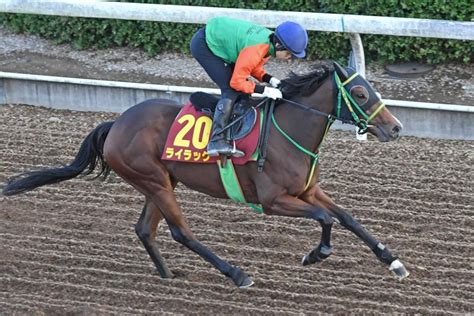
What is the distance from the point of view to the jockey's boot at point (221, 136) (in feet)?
21.3

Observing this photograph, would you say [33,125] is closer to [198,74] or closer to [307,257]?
[198,74]

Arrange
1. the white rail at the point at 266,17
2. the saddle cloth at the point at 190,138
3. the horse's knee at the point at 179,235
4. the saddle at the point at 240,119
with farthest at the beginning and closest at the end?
1. the white rail at the point at 266,17
2. the horse's knee at the point at 179,235
3. the saddle cloth at the point at 190,138
4. the saddle at the point at 240,119

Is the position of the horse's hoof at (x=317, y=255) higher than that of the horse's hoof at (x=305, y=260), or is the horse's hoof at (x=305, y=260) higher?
the horse's hoof at (x=317, y=255)

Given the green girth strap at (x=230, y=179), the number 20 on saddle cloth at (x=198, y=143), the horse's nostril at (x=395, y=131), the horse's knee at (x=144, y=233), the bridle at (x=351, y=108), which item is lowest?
the horse's knee at (x=144, y=233)

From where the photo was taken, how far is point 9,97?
10766mm

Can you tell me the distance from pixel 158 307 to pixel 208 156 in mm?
1041

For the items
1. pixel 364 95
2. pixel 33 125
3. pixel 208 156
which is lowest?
pixel 33 125

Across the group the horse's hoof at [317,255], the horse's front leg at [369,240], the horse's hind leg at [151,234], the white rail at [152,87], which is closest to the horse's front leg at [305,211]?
the horse's hoof at [317,255]

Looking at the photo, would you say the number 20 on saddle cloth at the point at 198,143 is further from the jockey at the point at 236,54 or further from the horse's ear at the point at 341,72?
the horse's ear at the point at 341,72

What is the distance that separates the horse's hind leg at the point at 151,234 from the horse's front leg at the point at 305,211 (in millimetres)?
868

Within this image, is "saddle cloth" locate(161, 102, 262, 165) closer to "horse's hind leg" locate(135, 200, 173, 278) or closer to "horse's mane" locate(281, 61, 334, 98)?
"horse's mane" locate(281, 61, 334, 98)

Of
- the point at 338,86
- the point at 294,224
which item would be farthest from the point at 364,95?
the point at 294,224

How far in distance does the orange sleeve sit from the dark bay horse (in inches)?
12.2

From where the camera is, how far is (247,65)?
629 centimetres
